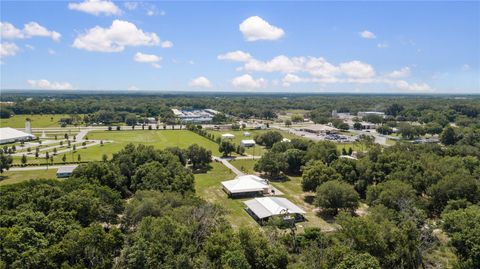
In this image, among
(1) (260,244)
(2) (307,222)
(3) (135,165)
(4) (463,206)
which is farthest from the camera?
(3) (135,165)

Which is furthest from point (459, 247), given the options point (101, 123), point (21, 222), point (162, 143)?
point (101, 123)

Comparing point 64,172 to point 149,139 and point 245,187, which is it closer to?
point 245,187

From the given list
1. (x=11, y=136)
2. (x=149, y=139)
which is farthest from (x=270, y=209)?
(x=11, y=136)

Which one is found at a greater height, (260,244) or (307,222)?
(260,244)

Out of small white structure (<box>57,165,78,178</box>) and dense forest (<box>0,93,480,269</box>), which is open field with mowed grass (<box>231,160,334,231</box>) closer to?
dense forest (<box>0,93,480,269</box>)

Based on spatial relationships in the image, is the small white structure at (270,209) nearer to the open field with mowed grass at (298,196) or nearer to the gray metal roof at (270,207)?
the gray metal roof at (270,207)

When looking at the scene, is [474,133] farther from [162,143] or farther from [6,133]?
[6,133]
